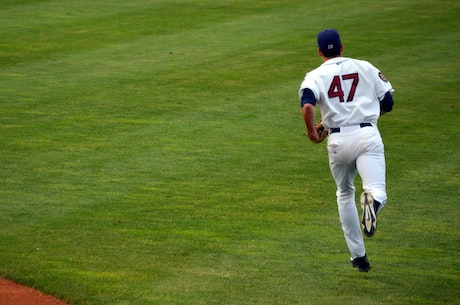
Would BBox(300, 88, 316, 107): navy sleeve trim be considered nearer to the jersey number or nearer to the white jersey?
the white jersey

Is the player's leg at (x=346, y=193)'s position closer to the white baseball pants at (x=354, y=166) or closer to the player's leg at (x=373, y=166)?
the white baseball pants at (x=354, y=166)

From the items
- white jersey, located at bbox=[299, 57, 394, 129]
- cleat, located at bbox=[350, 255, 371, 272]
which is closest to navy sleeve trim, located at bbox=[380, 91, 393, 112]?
white jersey, located at bbox=[299, 57, 394, 129]

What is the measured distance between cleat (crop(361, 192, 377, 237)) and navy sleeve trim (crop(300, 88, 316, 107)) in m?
0.79

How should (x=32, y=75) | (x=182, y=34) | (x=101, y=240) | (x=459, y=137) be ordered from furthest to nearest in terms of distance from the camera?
(x=182, y=34) < (x=32, y=75) < (x=459, y=137) < (x=101, y=240)

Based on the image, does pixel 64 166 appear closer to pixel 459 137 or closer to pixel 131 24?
pixel 459 137

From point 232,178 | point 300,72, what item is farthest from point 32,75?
point 232,178

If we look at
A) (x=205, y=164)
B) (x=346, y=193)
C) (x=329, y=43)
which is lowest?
(x=205, y=164)

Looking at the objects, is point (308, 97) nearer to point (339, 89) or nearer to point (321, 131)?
point (339, 89)

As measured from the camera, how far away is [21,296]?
6.69 m

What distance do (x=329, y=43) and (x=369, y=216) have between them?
138 cm

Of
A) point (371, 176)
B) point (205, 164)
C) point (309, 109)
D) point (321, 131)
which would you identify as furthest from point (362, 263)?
point (205, 164)

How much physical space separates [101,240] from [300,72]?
6853 millimetres

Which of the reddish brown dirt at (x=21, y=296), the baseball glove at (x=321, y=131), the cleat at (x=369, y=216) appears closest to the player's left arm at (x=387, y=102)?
the baseball glove at (x=321, y=131)

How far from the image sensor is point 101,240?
7691 mm
